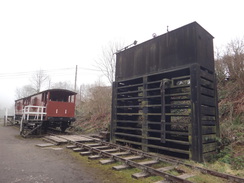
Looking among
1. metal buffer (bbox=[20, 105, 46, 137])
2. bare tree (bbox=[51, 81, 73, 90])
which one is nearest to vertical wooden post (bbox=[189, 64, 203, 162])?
metal buffer (bbox=[20, 105, 46, 137])

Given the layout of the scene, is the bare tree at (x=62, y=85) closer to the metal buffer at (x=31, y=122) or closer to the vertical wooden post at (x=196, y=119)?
the metal buffer at (x=31, y=122)

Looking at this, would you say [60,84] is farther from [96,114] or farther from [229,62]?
[229,62]

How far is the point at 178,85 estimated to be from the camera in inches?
269

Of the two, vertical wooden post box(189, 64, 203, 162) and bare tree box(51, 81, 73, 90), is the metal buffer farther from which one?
bare tree box(51, 81, 73, 90)

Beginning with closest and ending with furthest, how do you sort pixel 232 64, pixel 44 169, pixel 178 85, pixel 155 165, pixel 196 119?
pixel 44 169 < pixel 155 165 < pixel 196 119 < pixel 178 85 < pixel 232 64

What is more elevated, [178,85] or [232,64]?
[232,64]

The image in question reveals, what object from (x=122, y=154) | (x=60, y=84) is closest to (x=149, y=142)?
(x=122, y=154)

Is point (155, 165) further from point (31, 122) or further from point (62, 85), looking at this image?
point (62, 85)

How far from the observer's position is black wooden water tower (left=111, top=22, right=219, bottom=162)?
617cm

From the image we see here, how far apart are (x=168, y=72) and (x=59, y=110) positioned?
33.9ft

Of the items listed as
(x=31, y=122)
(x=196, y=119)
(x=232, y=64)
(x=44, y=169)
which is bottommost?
(x=44, y=169)

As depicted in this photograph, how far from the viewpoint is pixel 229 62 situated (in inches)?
441

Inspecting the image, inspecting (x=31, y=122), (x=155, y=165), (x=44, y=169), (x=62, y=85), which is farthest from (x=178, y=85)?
Answer: (x=62, y=85)

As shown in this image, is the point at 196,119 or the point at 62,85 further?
the point at 62,85
